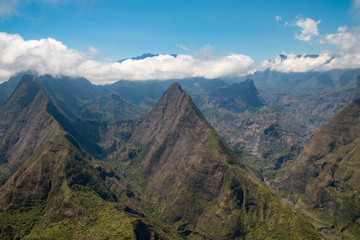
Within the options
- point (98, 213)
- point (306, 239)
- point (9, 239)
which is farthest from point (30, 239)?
point (306, 239)

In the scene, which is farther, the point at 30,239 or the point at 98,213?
the point at 98,213

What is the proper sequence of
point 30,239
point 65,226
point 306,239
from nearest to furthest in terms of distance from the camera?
point 30,239 < point 65,226 < point 306,239

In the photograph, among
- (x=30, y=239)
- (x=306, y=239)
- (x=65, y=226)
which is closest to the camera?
(x=30, y=239)

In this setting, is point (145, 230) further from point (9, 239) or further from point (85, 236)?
point (9, 239)

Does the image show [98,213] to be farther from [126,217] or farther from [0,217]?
[0,217]

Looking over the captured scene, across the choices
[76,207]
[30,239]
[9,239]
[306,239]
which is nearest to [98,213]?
[76,207]

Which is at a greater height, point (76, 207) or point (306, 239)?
point (76, 207)

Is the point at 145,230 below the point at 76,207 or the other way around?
below

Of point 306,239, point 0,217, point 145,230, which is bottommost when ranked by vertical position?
point 306,239
